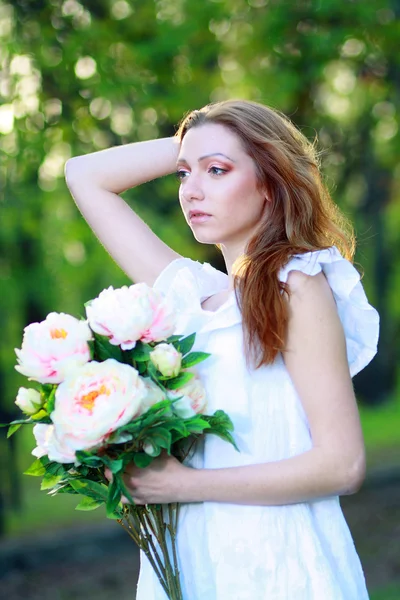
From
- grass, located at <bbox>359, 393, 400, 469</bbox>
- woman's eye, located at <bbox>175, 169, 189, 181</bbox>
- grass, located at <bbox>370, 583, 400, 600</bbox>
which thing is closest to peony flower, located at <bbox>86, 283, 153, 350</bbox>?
woman's eye, located at <bbox>175, 169, 189, 181</bbox>

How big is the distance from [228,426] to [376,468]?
951 cm

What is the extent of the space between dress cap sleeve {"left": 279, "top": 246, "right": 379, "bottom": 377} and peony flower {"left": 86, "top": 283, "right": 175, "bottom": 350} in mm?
350

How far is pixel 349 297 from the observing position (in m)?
2.38

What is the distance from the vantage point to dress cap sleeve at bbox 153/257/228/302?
2.67 m

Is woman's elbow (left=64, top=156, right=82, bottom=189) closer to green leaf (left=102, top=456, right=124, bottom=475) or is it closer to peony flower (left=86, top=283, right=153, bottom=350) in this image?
peony flower (left=86, top=283, right=153, bottom=350)

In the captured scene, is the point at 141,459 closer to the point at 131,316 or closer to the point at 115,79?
the point at 131,316

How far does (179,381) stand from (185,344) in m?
0.12

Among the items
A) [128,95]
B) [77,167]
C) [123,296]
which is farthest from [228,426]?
[128,95]

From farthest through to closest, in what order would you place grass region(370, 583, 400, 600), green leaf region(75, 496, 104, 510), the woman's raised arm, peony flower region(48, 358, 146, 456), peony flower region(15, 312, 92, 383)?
grass region(370, 583, 400, 600)
the woman's raised arm
green leaf region(75, 496, 104, 510)
peony flower region(15, 312, 92, 383)
peony flower region(48, 358, 146, 456)

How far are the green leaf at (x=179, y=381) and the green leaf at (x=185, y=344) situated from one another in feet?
0.29

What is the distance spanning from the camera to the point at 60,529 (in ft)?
28.8

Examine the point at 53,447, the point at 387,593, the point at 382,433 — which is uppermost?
the point at 53,447

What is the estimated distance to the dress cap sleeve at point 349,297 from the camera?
7.55 feet

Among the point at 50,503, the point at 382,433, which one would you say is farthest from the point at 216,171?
the point at 382,433
